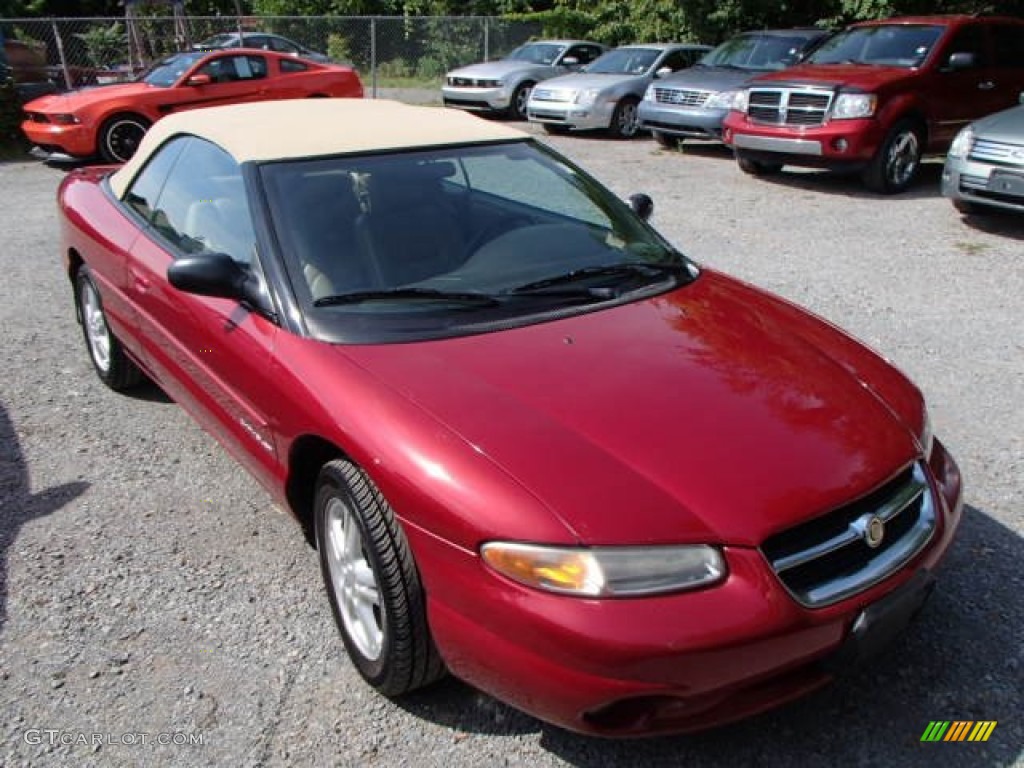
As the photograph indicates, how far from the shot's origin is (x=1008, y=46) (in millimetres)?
10695

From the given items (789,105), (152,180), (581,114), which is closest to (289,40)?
(581,114)

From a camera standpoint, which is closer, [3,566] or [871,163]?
[3,566]

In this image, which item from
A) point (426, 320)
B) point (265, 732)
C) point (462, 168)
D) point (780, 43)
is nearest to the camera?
point (265, 732)

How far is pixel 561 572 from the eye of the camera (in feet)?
6.74

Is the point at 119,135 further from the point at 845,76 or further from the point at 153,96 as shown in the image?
the point at 845,76

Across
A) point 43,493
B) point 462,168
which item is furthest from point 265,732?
point 462,168

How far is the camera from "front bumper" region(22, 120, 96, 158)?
11453 millimetres

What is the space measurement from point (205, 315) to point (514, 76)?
14069 mm

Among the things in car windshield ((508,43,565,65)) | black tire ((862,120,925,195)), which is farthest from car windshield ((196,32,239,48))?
black tire ((862,120,925,195))

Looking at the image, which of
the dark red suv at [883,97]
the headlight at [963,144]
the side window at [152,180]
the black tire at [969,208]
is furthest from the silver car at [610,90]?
the side window at [152,180]

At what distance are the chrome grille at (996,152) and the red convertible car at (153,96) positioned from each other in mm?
9569

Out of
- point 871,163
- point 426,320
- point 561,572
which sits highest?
point 426,320

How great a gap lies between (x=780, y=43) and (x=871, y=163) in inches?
157

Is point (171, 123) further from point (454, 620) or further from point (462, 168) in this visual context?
point (454, 620)
